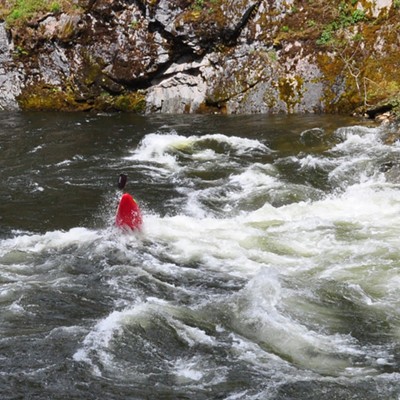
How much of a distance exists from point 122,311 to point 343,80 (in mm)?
13271

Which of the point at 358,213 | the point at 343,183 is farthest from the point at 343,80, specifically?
the point at 358,213

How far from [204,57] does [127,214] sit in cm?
1188

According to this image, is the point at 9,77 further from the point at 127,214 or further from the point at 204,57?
the point at 127,214

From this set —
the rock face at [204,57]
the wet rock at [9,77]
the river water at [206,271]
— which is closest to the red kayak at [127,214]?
the river water at [206,271]

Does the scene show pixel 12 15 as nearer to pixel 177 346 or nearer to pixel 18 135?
pixel 18 135

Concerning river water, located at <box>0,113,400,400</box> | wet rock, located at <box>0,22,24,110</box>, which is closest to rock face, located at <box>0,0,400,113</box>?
wet rock, located at <box>0,22,24,110</box>

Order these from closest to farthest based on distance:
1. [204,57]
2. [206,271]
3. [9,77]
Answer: [206,271]
[204,57]
[9,77]

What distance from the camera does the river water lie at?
17.3 ft

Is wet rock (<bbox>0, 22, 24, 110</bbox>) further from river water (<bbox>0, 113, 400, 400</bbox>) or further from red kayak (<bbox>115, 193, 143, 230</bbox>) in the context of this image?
red kayak (<bbox>115, 193, 143, 230</bbox>)

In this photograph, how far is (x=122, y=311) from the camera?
6.37m

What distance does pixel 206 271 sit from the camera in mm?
7652

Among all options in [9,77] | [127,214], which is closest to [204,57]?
[9,77]

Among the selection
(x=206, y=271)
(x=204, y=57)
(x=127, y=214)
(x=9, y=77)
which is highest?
(x=204, y=57)

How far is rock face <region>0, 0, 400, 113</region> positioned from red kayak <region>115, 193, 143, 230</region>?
10040 millimetres
